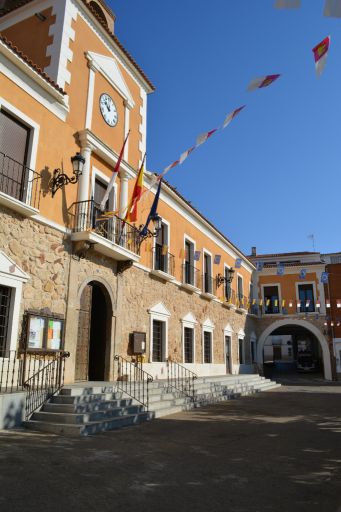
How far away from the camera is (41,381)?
332 inches

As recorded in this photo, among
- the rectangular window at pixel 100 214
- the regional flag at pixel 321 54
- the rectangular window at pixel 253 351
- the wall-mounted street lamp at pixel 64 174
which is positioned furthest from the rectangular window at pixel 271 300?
the regional flag at pixel 321 54

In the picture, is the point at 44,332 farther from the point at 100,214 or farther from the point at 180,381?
the point at 180,381

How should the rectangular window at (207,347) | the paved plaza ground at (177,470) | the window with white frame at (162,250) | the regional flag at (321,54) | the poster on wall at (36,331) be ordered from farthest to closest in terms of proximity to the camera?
1. the rectangular window at (207,347)
2. the window with white frame at (162,250)
3. the poster on wall at (36,331)
4. the regional flag at (321,54)
5. the paved plaza ground at (177,470)

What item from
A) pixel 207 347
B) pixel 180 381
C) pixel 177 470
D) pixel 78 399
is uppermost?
pixel 207 347

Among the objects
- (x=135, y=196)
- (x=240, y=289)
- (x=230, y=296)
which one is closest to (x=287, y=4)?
(x=135, y=196)

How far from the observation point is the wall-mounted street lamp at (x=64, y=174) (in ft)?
31.4

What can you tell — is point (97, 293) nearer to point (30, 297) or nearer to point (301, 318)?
point (30, 297)

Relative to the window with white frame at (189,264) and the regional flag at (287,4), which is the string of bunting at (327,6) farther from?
the window with white frame at (189,264)

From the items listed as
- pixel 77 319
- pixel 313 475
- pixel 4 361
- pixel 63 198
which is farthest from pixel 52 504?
pixel 63 198

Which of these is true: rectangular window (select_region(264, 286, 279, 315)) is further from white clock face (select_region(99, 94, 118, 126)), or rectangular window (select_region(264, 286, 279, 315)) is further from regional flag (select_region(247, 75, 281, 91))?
regional flag (select_region(247, 75, 281, 91))

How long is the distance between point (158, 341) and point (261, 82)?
949cm

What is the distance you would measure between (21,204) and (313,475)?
6647 mm

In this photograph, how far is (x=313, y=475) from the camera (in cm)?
471

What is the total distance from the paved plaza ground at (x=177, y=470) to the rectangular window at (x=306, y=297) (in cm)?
1907
